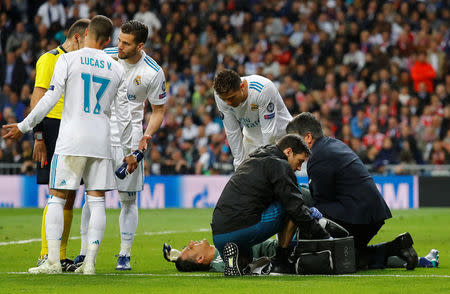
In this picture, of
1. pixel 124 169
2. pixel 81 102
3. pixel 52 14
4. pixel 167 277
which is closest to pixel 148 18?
pixel 52 14

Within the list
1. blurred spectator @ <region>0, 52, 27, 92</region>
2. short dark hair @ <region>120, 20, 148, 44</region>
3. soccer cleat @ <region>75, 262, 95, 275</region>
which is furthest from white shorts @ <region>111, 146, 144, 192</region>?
blurred spectator @ <region>0, 52, 27, 92</region>

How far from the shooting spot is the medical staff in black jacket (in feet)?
26.2

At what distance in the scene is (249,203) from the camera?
729 centimetres

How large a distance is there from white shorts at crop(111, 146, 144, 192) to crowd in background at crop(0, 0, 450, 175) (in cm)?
1150

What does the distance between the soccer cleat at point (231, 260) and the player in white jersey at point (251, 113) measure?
6.66ft

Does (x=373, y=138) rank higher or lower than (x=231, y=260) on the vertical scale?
higher

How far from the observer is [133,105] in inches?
356

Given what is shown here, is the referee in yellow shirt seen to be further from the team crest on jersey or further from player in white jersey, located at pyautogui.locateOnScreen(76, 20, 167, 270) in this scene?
the team crest on jersey

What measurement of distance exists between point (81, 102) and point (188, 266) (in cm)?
192

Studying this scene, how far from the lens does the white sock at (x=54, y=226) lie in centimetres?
735

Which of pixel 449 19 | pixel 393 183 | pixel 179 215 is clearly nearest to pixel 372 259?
pixel 179 215

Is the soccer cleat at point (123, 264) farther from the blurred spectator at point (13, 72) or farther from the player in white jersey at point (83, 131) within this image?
the blurred spectator at point (13, 72)

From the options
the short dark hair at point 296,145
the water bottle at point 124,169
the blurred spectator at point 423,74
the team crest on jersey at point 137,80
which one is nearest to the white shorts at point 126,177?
the water bottle at point 124,169

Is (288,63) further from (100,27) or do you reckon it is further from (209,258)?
(100,27)
